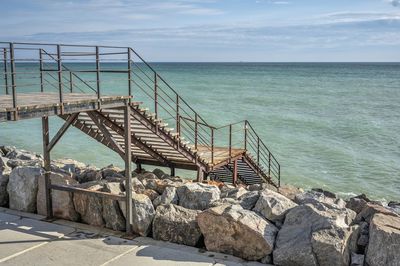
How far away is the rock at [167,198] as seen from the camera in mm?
9664

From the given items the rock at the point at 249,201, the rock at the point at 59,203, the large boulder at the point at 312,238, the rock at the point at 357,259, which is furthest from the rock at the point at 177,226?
the rock at the point at 357,259

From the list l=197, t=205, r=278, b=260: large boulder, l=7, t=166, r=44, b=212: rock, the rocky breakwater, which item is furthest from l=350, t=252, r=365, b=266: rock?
l=7, t=166, r=44, b=212: rock

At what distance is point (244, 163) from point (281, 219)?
26.1ft

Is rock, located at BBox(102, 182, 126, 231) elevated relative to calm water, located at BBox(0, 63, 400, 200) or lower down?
elevated

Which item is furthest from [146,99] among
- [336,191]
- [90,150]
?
[336,191]

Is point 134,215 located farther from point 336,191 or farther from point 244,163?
point 336,191

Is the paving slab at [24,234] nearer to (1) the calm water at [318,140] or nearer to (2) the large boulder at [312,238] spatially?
(2) the large boulder at [312,238]

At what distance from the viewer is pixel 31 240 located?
8.81m

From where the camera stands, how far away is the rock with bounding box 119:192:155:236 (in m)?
9.05

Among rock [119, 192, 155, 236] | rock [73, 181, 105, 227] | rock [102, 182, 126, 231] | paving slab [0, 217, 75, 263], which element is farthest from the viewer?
rock [73, 181, 105, 227]

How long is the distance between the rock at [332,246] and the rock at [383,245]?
0.34 m

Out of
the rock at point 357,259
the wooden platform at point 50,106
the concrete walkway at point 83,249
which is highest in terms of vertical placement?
the wooden platform at point 50,106

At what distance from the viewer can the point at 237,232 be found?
8172 millimetres

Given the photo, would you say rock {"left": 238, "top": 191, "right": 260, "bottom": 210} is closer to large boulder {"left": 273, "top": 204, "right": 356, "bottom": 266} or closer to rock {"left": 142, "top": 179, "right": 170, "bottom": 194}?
large boulder {"left": 273, "top": 204, "right": 356, "bottom": 266}
